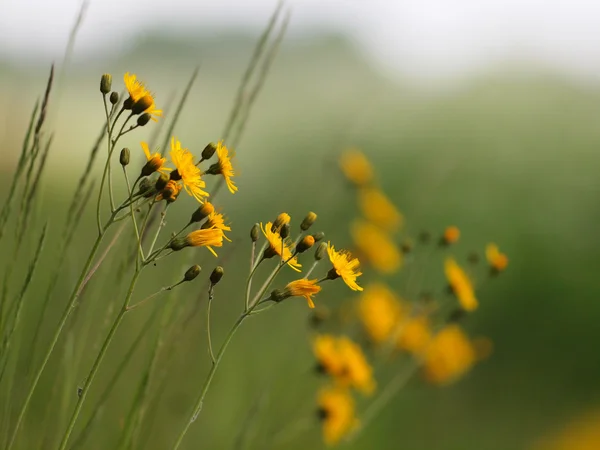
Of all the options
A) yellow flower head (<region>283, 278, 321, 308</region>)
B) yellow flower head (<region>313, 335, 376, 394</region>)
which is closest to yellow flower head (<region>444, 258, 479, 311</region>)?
yellow flower head (<region>313, 335, 376, 394</region>)

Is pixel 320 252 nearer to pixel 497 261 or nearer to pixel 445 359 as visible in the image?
pixel 497 261

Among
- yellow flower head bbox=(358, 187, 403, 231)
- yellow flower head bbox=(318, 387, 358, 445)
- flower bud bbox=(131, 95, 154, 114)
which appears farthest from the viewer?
yellow flower head bbox=(358, 187, 403, 231)

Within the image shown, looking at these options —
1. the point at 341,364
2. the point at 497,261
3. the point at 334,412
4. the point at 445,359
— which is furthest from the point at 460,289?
the point at 445,359

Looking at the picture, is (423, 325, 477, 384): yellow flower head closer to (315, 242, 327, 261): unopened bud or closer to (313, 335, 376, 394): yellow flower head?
(313, 335, 376, 394): yellow flower head

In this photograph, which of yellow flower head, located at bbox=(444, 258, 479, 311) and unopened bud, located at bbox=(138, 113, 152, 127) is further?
yellow flower head, located at bbox=(444, 258, 479, 311)

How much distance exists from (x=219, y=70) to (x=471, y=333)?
3175 mm

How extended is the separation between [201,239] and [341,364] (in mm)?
1137

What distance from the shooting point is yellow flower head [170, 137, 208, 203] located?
93 cm

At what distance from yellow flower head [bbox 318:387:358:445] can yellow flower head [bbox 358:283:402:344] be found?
282 mm

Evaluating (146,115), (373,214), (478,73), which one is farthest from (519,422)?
(478,73)

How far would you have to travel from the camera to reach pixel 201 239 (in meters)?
0.94

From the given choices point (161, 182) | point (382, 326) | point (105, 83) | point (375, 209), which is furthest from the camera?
point (375, 209)

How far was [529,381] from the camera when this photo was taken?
4.32 metres

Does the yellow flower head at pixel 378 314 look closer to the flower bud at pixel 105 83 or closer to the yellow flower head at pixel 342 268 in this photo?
the yellow flower head at pixel 342 268
